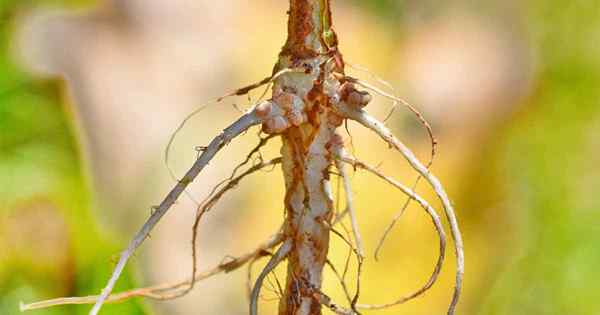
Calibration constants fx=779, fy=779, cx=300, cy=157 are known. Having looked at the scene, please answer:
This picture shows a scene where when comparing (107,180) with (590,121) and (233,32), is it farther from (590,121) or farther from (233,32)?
(590,121)

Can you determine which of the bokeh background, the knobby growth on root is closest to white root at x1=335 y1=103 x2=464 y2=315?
the knobby growth on root

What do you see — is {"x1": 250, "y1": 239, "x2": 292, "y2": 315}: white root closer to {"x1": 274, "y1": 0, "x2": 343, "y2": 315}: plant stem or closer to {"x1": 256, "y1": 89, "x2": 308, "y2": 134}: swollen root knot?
{"x1": 274, "y1": 0, "x2": 343, "y2": 315}: plant stem

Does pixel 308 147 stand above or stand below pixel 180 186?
above

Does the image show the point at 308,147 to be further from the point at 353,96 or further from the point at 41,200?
the point at 41,200

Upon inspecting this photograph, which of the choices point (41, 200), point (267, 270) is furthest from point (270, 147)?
point (267, 270)

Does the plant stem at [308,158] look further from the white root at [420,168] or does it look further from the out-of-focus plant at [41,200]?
the out-of-focus plant at [41,200]

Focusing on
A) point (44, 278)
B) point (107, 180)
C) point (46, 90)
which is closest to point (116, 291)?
point (44, 278)
